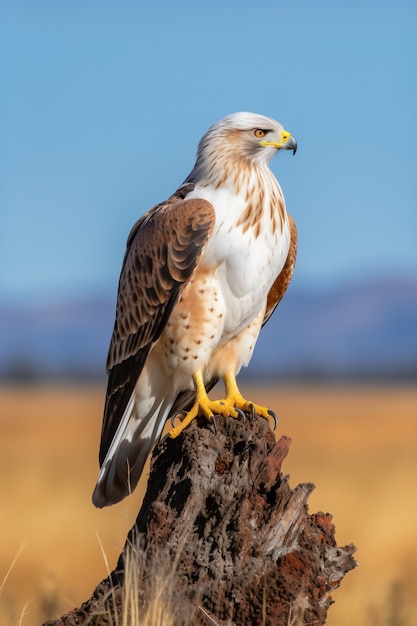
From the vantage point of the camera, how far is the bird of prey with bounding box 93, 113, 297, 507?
730 cm

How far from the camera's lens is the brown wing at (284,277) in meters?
7.87

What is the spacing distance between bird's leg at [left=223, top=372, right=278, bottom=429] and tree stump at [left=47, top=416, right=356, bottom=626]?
0.63 meters

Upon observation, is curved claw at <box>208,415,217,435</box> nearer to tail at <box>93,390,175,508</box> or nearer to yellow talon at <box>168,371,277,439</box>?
yellow talon at <box>168,371,277,439</box>

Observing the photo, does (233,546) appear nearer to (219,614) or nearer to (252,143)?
(219,614)

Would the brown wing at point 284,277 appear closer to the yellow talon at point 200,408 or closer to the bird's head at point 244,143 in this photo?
the bird's head at point 244,143

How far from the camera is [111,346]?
26.1 ft

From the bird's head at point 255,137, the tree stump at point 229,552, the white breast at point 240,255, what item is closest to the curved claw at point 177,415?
the white breast at point 240,255

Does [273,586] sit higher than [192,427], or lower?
lower

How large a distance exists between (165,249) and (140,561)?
83.5 inches

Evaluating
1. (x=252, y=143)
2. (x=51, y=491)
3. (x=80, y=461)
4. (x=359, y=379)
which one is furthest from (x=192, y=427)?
(x=359, y=379)

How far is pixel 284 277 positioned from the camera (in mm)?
7926

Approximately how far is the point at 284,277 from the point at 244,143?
0.89 metres

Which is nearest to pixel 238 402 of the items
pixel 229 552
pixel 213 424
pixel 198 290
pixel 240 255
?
pixel 213 424

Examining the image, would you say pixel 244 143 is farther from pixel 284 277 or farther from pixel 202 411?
pixel 202 411
